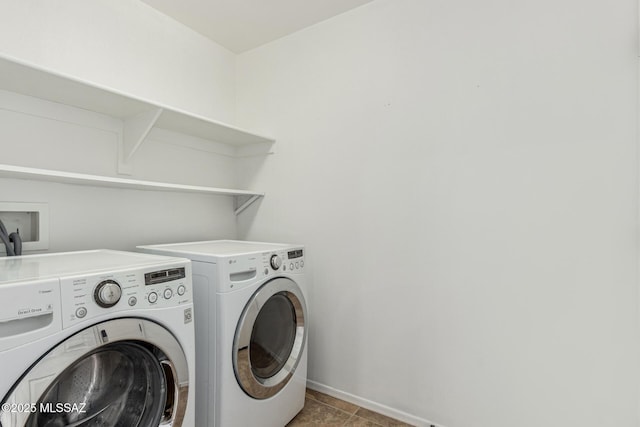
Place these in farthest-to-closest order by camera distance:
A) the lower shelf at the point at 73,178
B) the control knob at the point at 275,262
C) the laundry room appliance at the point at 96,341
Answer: the control knob at the point at 275,262, the lower shelf at the point at 73,178, the laundry room appliance at the point at 96,341

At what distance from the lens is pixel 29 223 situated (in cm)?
144

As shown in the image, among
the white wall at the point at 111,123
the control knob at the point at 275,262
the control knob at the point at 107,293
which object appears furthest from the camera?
the control knob at the point at 275,262

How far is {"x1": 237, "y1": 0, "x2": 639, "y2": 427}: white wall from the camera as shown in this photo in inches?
51.2

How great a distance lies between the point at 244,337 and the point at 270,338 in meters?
0.29

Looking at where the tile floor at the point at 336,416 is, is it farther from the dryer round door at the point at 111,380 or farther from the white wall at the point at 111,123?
the white wall at the point at 111,123

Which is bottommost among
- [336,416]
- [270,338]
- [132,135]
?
[336,416]

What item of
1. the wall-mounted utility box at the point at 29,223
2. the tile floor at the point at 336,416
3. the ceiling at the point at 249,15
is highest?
the ceiling at the point at 249,15

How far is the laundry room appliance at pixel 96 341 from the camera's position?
2.58ft

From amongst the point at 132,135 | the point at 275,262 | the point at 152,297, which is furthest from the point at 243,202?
the point at 152,297

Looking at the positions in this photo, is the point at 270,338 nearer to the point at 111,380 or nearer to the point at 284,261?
the point at 284,261

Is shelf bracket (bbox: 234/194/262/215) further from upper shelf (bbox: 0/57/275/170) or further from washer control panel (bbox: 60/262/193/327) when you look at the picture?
Answer: washer control panel (bbox: 60/262/193/327)

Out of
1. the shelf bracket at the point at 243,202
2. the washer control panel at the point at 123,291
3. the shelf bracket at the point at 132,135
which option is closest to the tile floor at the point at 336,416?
the washer control panel at the point at 123,291

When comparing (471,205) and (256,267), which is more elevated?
(471,205)

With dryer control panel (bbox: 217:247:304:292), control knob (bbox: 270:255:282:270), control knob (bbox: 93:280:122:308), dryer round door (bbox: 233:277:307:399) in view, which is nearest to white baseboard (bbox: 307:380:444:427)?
dryer round door (bbox: 233:277:307:399)
